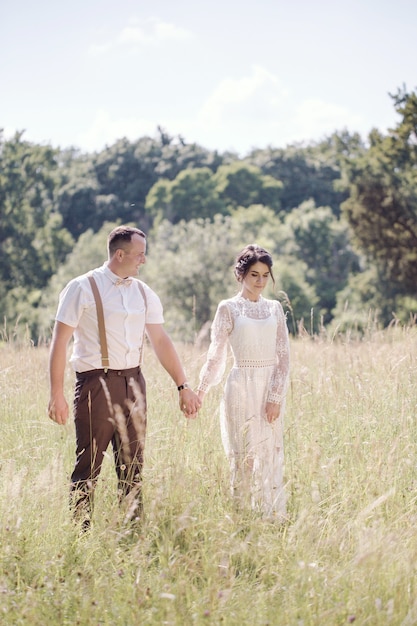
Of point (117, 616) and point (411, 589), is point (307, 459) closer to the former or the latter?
point (411, 589)

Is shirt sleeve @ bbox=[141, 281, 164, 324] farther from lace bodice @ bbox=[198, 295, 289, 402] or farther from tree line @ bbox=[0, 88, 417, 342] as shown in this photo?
tree line @ bbox=[0, 88, 417, 342]

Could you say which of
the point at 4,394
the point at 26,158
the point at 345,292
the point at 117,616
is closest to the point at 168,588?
the point at 117,616

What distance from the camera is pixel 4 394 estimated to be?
6762mm

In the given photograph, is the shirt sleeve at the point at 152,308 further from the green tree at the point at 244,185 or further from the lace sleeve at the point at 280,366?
the green tree at the point at 244,185

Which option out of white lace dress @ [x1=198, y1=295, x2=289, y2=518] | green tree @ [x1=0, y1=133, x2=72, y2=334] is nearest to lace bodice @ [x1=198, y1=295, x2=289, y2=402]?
white lace dress @ [x1=198, y1=295, x2=289, y2=518]

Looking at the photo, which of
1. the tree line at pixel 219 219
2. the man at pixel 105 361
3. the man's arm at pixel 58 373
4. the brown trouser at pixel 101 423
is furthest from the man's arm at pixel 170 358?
the tree line at pixel 219 219

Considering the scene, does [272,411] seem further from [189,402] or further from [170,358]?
[170,358]

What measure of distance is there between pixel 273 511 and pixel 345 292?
3577cm

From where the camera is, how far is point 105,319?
4488 millimetres

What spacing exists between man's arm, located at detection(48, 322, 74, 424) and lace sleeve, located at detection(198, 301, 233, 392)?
0.97 metres

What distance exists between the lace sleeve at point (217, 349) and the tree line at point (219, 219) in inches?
251

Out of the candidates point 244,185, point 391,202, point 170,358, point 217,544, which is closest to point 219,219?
point 391,202

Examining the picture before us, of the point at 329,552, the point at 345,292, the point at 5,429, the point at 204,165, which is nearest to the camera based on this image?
the point at 329,552

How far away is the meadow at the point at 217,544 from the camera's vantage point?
3266 mm
